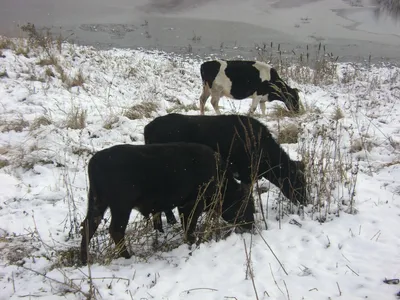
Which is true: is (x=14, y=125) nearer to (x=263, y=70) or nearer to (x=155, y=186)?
(x=155, y=186)

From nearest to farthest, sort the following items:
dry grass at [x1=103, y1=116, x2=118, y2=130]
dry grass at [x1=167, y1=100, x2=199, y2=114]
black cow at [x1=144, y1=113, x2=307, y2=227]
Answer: black cow at [x1=144, y1=113, x2=307, y2=227]
dry grass at [x1=103, y1=116, x2=118, y2=130]
dry grass at [x1=167, y1=100, x2=199, y2=114]

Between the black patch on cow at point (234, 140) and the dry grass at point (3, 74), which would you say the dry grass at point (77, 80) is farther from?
the black patch on cow at point (234, 140)

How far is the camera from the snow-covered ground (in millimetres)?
3111

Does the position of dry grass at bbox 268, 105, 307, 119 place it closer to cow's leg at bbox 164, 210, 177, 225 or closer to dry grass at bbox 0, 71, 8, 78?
cow's leg at bbox 164, 210, 177, 225

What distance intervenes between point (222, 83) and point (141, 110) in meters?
2.17

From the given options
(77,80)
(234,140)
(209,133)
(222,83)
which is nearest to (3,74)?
(77,80)

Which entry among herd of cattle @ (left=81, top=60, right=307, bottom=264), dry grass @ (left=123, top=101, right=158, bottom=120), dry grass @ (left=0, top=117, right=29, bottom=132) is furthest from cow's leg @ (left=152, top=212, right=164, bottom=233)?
dry grass @ (left=123, top=101, right=158, bottom=120)

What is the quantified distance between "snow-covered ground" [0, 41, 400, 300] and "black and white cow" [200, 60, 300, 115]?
916 mm

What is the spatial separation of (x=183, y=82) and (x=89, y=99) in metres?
3.53

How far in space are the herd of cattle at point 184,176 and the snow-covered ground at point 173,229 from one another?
0.85ft

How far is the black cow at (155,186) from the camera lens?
359cm

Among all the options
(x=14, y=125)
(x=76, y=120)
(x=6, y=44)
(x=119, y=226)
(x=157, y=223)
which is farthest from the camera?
(x=6, y=44)

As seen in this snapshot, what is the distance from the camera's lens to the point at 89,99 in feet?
29.1

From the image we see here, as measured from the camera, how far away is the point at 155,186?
378 cm
